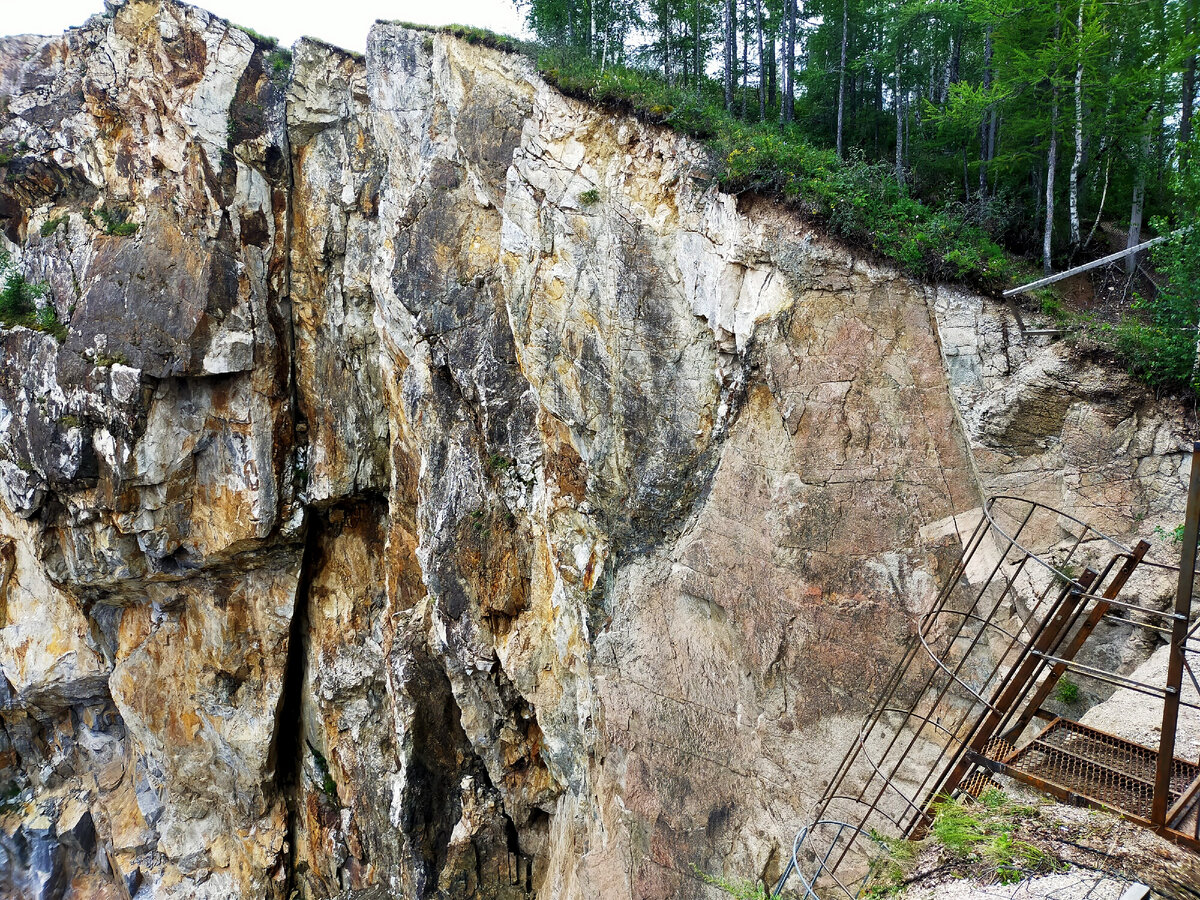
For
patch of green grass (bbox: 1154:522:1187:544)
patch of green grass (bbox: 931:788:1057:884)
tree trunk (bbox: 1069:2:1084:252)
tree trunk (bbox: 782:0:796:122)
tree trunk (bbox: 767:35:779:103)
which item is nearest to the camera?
patch of green grass (bbox: 931:788:1057:884)

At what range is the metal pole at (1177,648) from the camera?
10.3ft

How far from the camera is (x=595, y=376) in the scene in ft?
32.3

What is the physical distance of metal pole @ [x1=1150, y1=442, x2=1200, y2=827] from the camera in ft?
10.3

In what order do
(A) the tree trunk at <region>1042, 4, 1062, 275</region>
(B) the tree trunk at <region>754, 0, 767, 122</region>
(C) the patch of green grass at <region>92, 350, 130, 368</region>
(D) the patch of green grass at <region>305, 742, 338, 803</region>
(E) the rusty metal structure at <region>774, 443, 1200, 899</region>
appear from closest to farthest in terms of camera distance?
1. (E) the rusty metal structure at <region>774, 443, 1200, 899</region>
2. (A) the tree trunk at <region>1042, 4, 1062, 275</region>
3. (C) the patch of green grass at <region>92, 350, 130, 368</region>
4. (B) the tree trunk at <region>754, 0, 767, 122</region>
5. (D) the patch of green grass at <region>305, 742, 338, 803</region>

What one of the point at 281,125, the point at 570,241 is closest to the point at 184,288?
the point at 281,125

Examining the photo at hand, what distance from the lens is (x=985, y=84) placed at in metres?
11.9

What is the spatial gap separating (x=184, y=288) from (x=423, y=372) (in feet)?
19.7

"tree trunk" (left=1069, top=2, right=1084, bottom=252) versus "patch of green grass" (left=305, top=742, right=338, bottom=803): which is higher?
"tree trunk" (left=1069, top=2, right=1084, bottom=252)

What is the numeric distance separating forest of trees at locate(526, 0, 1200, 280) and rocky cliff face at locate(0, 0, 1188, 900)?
357 cm

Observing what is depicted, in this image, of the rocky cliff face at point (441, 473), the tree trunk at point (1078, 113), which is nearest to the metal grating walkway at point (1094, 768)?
the rocky cliff face at point (441, 473)

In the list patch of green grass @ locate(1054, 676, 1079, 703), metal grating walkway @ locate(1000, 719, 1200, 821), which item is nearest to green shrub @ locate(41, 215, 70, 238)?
metal grating walkway @ locate(1000, 719, 1200, 821)

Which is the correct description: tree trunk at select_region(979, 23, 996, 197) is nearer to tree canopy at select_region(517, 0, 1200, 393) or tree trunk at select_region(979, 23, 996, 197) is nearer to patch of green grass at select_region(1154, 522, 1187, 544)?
tree canopy at select_region(517, 0, 1200, 393)

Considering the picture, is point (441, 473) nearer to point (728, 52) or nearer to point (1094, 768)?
point (1094, 768)

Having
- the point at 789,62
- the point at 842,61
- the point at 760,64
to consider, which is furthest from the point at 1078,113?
the point at 760,64
